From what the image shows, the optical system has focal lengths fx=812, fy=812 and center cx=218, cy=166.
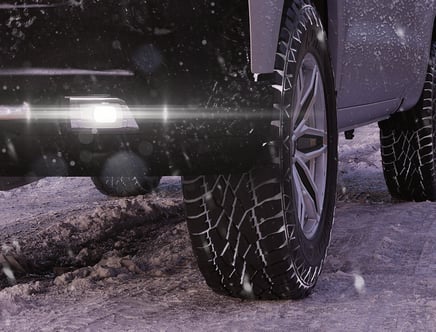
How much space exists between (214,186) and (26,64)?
0.74 meters

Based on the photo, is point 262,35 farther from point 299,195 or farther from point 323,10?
point 323,10

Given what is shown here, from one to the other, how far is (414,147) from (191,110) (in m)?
2.99

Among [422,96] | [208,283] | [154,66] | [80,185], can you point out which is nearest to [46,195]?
[80,185]

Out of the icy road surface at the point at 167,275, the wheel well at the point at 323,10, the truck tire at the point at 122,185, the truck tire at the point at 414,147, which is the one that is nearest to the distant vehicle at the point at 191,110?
the icy road surface at the point at 167,275

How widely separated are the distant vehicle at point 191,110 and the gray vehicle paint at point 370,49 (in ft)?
0.06

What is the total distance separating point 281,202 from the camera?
2641mm

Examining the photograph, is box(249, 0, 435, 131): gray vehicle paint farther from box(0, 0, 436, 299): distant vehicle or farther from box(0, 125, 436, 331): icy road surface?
box(0, 125, 436, 331): icy road surface

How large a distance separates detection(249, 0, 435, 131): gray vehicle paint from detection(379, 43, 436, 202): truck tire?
19cm

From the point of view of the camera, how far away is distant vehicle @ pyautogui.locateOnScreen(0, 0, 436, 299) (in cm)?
245

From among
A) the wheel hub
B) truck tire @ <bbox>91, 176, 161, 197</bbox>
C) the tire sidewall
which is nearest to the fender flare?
the tire sidewall

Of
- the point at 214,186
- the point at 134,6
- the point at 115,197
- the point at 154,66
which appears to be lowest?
the point at 115,197

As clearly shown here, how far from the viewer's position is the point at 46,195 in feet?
20.1

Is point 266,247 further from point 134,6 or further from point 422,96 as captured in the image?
point 422,96

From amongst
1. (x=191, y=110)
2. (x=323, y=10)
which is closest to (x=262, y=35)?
(x=191, y=110)
